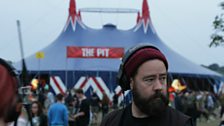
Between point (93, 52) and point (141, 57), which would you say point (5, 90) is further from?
point (93, 52)

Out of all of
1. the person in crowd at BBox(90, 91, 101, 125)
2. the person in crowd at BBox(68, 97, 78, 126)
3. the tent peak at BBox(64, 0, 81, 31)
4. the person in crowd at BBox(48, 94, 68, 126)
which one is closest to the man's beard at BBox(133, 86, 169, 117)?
the person in crowd at BBox(48, 94, 68, 126)

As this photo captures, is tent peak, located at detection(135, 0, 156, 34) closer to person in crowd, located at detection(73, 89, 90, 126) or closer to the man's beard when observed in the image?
person in crowd, located at detection(73, 89, 90, 126)

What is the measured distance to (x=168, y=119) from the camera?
9.24ft

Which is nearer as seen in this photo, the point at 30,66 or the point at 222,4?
the point at 222,4

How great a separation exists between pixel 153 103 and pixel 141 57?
266 millimetres

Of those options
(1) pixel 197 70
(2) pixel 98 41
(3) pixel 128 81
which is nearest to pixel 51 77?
(2) pixel 98 41

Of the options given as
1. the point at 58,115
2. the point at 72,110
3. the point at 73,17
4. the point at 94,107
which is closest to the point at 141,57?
the point at 58,115

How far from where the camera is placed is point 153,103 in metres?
Result: 2.75

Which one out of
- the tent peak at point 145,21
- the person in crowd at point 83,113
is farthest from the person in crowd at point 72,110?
the tent peak at point 145,21

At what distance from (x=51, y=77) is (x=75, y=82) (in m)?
1.41

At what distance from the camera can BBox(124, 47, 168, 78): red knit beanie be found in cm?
286

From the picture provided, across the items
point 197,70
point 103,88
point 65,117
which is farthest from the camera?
point 197,70

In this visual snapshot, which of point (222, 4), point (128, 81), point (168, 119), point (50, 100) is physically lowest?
point (50, 100)

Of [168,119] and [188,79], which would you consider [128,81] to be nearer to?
[168,119]
